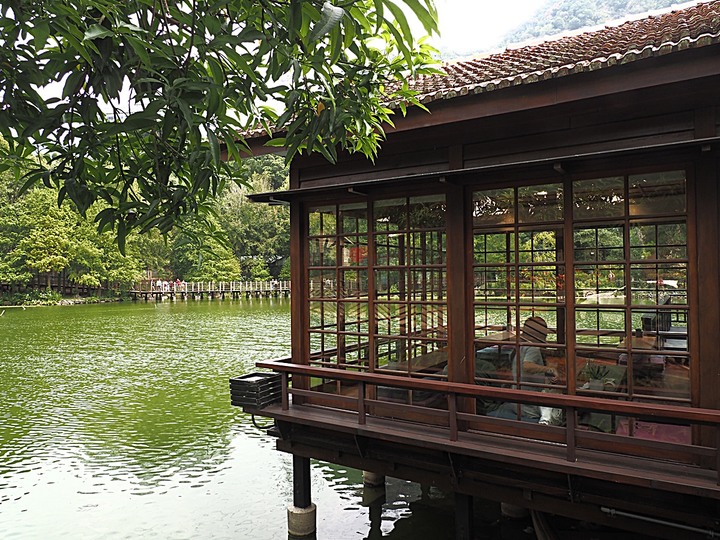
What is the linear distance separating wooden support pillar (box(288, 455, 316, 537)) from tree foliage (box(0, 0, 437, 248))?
135 inches

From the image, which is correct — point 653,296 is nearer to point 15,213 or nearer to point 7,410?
point 7,410

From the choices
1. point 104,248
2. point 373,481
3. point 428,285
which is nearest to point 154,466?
point 373,481

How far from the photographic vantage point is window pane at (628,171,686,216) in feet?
Answer: 11.4

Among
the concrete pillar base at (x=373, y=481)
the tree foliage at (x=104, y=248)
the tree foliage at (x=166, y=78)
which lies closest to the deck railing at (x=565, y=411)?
the concrete pillar base at (x=373, y=481)

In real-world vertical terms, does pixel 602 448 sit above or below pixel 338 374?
below

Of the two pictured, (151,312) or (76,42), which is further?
(151,312)

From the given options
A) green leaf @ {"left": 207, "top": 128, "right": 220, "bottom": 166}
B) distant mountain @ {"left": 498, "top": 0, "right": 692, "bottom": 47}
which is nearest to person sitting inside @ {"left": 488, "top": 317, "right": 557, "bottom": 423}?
green leaf @ {"left": 207, "top": 128, "right": 220, "bottom": 166}

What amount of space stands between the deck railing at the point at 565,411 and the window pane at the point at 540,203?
1149 mm

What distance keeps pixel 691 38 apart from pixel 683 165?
708mm

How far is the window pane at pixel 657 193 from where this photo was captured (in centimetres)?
349

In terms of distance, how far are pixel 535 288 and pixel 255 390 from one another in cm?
227

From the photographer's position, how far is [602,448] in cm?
363

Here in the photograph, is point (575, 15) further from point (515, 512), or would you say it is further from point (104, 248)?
point (515, 512)

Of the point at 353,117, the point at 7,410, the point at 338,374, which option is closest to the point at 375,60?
the point at 353,117
